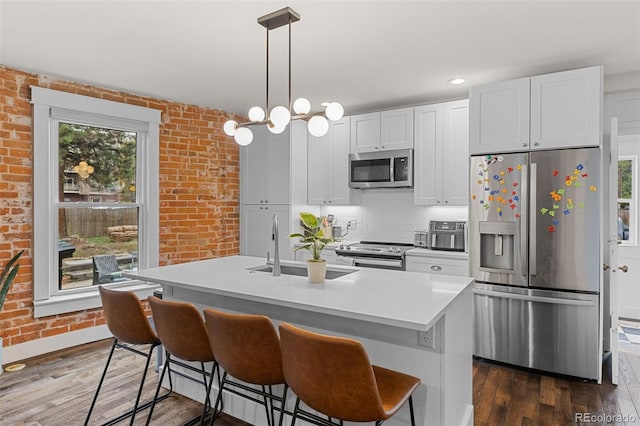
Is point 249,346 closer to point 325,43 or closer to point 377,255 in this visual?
point 325,43

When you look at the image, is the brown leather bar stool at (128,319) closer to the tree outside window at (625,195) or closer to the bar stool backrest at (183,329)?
the bar stool backrest at (183,329)

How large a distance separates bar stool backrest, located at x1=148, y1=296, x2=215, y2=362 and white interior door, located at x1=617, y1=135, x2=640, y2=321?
15.5 feet

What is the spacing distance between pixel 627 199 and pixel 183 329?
16.6 ft

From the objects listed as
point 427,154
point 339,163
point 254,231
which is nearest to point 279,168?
point 339,163

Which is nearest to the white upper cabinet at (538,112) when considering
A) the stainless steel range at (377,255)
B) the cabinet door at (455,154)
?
the cabinet door at (455,154)

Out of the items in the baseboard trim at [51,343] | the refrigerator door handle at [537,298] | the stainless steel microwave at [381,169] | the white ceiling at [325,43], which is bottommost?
the baseboard trim at [51,343]

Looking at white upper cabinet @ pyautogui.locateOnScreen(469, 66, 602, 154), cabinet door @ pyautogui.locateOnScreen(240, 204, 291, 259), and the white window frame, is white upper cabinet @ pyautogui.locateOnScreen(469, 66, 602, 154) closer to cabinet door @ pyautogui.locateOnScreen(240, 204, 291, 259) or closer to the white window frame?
cabinet door @ pyautogui.locateOnScreen(240, 204, 291, 259)

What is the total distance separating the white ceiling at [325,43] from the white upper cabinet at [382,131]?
1.19ft

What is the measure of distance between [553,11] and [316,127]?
1579 mm

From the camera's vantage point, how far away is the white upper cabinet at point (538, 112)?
3031mm

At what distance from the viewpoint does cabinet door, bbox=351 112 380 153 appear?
4.48 m

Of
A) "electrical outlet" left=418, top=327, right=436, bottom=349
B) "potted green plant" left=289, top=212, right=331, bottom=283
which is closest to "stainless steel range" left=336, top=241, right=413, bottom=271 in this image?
"potted green plant" left=289, top=212, right=331, bottom=283

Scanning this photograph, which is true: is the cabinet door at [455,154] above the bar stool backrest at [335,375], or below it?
above

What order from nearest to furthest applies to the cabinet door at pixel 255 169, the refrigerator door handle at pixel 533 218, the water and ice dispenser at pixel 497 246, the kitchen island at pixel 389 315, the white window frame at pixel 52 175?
the kitchen island at pixel 389 315
the refrigerator door handle at pixel 533 218
the water and ice dispenser at pixel 497 246
the white window frame at pixel 52 175
the cabinet door at pixel 255 169
